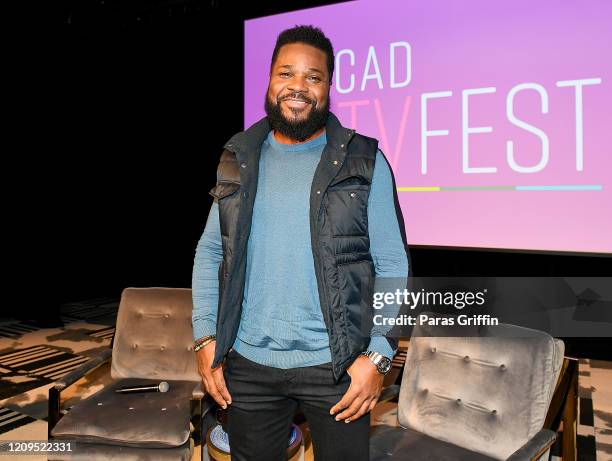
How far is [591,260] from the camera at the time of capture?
153 inches

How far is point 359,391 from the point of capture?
1.28 meters

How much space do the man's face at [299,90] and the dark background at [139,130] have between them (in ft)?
12.4

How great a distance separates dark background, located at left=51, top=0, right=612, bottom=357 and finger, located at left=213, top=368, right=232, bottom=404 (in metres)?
4.17

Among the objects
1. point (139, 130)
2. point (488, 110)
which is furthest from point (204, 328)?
point (139, 130)

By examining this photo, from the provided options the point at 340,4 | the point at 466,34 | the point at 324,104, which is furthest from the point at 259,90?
the point at 324,104

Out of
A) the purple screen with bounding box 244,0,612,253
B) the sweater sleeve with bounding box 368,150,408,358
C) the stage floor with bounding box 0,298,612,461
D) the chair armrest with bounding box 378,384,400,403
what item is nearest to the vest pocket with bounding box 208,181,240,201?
the sweater sleeve with bounding box 368,150,408,358

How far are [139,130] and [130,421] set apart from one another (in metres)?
5.24

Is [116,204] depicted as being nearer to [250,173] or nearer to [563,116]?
[563,116]

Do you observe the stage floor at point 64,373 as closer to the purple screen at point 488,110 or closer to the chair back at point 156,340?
the chair back at point 156,340

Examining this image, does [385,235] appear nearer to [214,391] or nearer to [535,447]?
[214,391]

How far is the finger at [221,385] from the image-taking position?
140cm

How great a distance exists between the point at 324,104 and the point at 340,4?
333cm

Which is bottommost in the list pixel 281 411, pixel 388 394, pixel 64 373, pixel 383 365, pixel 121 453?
pixel 64 373

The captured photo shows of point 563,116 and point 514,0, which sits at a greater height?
point 514,0
